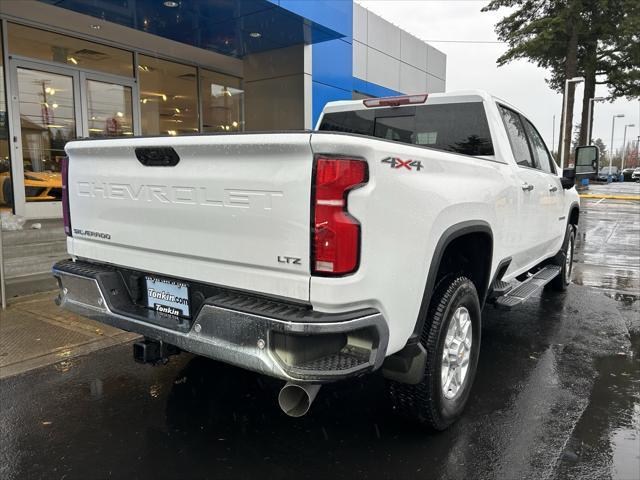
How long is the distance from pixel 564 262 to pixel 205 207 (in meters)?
5.27

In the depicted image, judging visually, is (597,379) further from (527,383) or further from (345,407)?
(345,407)

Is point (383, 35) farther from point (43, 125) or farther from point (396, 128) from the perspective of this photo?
point (396, 128)

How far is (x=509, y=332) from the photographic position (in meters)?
5.14

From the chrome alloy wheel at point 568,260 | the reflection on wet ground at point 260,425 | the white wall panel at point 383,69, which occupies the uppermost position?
the white wall panel at point 383,69

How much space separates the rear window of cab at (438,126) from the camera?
13.4ft

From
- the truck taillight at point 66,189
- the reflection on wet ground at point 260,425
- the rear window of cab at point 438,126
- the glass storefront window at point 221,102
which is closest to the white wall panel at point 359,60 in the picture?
the glass storefront window at point 221,102

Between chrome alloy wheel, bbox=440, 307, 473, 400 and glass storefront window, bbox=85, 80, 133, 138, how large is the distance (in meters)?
8.84

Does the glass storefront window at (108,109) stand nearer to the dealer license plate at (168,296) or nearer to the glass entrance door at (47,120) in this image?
the glass entrance door at (47,120)

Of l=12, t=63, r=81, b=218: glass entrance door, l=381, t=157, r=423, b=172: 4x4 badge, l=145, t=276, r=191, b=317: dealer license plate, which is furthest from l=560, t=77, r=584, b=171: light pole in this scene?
l=145, t=276, r=191, b=317: dealer license plate

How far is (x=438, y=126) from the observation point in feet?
13.9

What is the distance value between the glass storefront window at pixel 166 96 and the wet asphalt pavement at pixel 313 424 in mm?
8272

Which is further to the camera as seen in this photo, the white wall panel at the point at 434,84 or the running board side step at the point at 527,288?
the white wall panel at the point at 434,84

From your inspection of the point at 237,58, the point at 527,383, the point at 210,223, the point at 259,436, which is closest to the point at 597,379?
the point at 527,383

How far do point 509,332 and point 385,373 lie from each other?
2.83m
